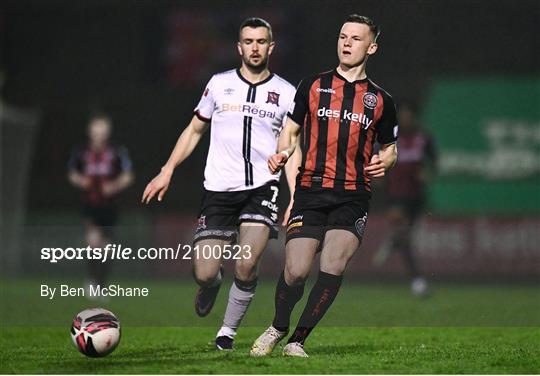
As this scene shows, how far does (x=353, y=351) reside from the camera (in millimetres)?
7324

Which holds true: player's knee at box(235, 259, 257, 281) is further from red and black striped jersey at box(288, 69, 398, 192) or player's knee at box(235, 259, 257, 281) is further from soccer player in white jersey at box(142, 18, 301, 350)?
red and black striped jersey at box(288, 69, 398, 192)

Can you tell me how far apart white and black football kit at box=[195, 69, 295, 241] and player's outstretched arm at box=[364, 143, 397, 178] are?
2.59ft

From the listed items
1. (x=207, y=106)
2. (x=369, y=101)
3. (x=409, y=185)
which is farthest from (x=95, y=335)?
(x=409, y=185)

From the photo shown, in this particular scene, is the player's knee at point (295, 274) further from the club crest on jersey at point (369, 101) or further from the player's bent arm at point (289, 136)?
the club crest on jersey at point (369, 101)

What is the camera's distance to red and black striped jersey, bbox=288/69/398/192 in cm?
677

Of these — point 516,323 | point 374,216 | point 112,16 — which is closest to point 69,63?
point 112,16

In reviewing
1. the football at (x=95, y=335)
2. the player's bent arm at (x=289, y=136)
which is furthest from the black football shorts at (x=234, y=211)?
the football at (x=95, y=335)

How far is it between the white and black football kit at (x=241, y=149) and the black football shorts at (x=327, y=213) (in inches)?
21.4

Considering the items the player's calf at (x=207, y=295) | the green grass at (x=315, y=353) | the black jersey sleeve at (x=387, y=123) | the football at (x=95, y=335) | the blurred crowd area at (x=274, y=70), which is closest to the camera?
the green grass at (x=315, y=353)

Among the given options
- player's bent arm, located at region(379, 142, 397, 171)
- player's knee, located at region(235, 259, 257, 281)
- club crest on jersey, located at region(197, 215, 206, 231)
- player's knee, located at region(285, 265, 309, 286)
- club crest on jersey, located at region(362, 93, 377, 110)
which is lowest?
player's knee, located at region(235, 259, 257, 281)

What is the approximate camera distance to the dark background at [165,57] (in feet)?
56.0

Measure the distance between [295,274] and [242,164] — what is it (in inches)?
38.3

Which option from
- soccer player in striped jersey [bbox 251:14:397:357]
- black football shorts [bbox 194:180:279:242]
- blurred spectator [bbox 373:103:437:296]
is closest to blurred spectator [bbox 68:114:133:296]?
blurred spectator [bbox 373:103:437:296]

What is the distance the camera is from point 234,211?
7.43m
